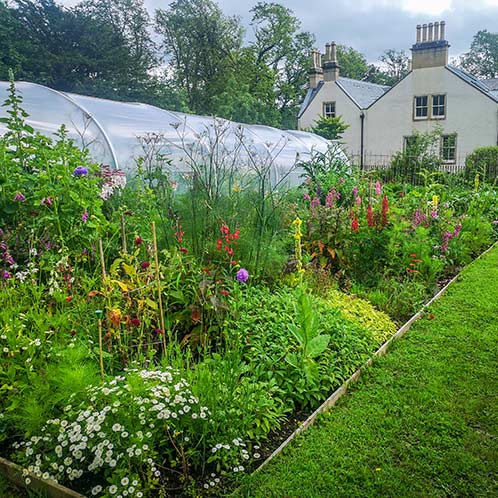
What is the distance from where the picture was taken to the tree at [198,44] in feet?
93.9

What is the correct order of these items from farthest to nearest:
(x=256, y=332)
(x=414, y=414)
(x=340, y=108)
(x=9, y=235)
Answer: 1. (x=340, y=108)
2. (x=9, y=235)
3. (x=256, y=332)
4. (x=414, y=414)

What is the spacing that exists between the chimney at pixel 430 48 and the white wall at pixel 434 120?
275 mm

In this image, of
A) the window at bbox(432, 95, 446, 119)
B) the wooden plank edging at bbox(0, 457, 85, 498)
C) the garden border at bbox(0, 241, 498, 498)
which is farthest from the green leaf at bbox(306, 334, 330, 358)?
the window at bbox(432, 95, 446, 119)

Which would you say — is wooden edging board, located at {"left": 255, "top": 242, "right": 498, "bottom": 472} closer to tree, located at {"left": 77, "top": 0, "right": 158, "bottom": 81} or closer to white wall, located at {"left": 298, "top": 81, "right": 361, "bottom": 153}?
white wall, located at {"left": 298, "top": 81, "right": 361, "bottom": 153}

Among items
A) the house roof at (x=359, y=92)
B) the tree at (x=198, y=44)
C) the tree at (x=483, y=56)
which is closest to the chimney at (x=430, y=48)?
the house roof at (x=359, y=92)

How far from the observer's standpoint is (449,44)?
19.8 meters

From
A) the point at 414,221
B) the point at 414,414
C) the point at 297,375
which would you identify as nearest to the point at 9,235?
the point at 297,375

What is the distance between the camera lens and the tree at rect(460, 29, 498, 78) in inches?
1890

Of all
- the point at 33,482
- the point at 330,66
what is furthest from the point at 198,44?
the point at 33,482

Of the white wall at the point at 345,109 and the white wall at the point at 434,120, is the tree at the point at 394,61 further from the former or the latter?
the white wall at the point at 434,120

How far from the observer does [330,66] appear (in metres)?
23.1

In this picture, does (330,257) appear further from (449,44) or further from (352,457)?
(449,44)

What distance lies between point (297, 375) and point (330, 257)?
90.4 inches

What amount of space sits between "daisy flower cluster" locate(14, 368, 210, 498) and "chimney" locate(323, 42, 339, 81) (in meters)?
23.0
